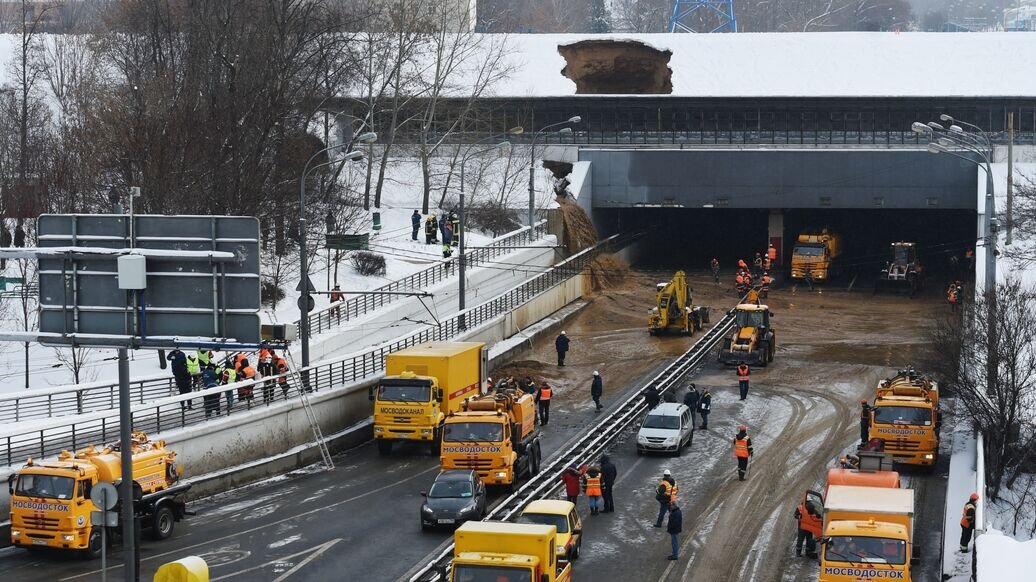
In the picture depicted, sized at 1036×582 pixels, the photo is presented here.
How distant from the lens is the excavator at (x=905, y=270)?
221ft

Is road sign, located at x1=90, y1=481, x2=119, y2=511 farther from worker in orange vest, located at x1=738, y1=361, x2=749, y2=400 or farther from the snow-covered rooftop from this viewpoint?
the snow-covered rooftop

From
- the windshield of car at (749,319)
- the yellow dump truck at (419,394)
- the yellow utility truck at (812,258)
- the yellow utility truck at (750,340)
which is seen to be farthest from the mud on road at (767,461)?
the yellow utility truck at (812,258)

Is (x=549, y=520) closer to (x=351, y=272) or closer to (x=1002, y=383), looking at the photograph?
(x=1002, y=383)

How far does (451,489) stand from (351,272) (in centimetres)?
2741

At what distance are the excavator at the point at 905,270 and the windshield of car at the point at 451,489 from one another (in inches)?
1702

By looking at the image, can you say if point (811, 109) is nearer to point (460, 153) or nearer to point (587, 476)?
point (460, 153)

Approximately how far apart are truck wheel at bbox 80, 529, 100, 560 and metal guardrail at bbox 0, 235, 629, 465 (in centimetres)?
284

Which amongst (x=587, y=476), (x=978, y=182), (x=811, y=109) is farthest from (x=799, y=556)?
(x=811, y=109)

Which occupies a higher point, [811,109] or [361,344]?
[811,109]

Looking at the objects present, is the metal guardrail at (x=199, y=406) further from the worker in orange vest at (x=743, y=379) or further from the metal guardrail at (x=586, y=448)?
the worker in orange vest at (x=743, y=379)

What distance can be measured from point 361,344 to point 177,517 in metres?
18.1

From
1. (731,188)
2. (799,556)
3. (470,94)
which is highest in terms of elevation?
(470,94)

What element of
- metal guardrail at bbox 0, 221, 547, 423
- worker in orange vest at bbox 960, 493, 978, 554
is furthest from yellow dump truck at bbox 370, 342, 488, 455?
worker in orange vest at bbox 960, 493, 978, 554

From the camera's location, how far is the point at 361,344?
152 ft
